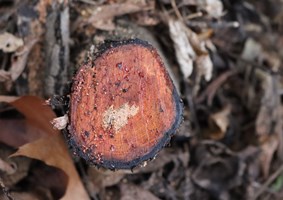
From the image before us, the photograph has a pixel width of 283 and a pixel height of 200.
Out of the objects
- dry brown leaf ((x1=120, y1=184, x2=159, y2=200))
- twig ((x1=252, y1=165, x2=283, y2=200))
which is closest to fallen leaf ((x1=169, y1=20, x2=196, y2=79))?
dry brown leaf ((x1=120, y1=184, x2=159, y2=200))

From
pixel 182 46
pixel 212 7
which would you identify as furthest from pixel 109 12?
pixel 212 7

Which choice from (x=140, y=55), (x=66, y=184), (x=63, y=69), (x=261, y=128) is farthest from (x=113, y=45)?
(x=261, y=128)

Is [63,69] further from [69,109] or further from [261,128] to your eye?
[261,128]

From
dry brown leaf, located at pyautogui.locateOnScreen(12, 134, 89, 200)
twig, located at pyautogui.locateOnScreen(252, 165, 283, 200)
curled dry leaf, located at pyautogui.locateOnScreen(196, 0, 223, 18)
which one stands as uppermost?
curled dry leaf, located at pyautogui.locateOnScreen(196, 0, 223, 18)

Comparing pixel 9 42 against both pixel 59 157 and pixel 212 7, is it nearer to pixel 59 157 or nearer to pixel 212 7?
pixel 59 157

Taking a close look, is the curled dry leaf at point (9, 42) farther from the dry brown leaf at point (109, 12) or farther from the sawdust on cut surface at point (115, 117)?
the sawdust on cut surface at point (115, 117)

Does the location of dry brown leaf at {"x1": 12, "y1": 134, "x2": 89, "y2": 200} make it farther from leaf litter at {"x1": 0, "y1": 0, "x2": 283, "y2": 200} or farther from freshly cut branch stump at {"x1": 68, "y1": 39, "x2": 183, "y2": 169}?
freshly cut branch stump at {"x1": 68, "y1": 39, "x2": 183, "y2": 169}

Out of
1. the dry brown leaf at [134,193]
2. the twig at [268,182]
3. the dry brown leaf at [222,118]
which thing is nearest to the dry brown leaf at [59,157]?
the dry brown leaf at [134,193]

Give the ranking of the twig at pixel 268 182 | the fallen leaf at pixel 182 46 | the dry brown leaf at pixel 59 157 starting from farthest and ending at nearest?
the twig at pixel 268 182
the fallen leaf at pixel 182 46
the dry brown leaf at pixel 59 157
